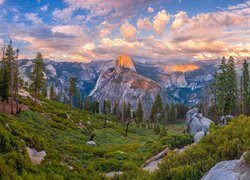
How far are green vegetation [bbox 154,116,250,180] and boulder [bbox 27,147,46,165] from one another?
26.8 ft

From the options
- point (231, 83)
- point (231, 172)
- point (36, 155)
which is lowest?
point (36, 155)

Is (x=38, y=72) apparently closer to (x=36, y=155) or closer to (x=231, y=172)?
(x=36, y=155)

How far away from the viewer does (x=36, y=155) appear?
671 inches

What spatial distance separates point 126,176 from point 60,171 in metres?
3.89

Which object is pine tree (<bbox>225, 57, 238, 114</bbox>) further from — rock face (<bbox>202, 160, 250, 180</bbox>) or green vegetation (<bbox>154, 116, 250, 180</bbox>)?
rock face (<bbox>202, 160, 250, 180</bbox>)

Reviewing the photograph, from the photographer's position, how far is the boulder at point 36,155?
A: 52.5ft

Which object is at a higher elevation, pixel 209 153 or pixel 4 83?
pixel 4 83

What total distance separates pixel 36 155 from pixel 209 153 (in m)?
11.0

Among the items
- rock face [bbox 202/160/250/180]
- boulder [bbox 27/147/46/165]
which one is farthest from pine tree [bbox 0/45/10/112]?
rock face [bbox 202/160/250/180]

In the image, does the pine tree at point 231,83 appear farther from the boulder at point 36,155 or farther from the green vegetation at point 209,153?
the boulder at point 36,155

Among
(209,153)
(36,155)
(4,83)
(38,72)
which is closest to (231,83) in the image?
(38,72)

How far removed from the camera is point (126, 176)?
1590 cm

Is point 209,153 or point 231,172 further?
point 209,153

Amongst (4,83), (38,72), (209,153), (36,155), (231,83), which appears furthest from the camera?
(38,72)
